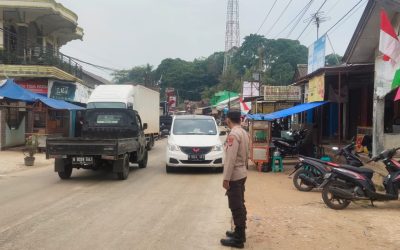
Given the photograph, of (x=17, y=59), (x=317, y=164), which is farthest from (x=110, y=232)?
(x=17, y=59)

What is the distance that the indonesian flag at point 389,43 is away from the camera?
11117 mm

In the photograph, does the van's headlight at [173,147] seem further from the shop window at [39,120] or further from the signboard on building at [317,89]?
the shop window at [39,120]

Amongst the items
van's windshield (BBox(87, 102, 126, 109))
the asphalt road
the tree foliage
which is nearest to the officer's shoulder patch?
the asphalt road

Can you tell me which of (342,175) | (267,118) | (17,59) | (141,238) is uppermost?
(17,59)

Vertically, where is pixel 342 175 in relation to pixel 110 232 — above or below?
above

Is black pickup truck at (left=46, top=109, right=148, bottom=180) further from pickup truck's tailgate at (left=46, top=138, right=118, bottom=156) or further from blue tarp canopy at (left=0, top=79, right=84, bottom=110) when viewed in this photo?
blue tarp canopy at (left=0, top=79, right=84, bottom=110)

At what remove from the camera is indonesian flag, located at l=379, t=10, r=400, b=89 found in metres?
11.1

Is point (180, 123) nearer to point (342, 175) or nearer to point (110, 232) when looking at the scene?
point (342, 175)

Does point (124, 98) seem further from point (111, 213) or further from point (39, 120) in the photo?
point (111, 213)

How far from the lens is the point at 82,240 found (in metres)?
6.65

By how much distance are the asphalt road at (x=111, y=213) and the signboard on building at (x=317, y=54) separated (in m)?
10.7

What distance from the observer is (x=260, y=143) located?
54.0 feet

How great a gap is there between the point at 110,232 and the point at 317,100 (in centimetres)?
1262

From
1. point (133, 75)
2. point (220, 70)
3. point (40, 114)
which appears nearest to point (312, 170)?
point (40, 114)
